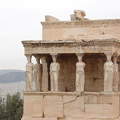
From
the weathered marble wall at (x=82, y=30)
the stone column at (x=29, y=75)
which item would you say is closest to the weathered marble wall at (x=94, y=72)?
the weathered marble wall at (x=82, y=30)

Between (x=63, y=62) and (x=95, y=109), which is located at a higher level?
(x=63, y=62)

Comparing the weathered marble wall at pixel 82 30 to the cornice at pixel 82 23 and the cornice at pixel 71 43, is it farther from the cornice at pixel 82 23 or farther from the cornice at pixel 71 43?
the cornice at pixel 71 43

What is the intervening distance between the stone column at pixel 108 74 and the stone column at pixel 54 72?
1727 mm

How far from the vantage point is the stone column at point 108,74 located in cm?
1850

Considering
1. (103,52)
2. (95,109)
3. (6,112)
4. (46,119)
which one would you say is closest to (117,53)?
(103,52)

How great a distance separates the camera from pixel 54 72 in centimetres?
1906

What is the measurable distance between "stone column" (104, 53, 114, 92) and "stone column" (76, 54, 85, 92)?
79cm

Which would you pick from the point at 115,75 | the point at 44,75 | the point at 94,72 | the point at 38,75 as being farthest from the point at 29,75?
the point at 115,75

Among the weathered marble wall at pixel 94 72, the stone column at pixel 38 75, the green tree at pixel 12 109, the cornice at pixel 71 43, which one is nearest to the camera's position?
the cornice at pixel 71 43

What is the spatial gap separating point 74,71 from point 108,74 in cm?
233

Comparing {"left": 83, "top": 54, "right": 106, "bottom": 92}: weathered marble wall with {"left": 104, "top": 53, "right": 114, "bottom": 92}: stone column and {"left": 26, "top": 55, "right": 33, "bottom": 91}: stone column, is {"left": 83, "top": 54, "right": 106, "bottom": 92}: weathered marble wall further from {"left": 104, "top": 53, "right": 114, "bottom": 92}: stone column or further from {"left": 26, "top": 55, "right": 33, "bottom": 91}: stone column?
{"left": 26, "top": 55, "right": 33, "bottom": 91}: stone column

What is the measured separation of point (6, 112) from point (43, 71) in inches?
861

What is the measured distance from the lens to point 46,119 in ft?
62.8

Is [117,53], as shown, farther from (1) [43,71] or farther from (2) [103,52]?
(1) [43,71]
